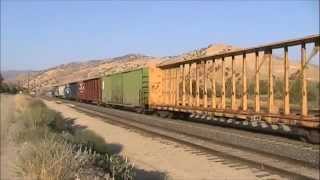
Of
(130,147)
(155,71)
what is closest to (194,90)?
(155,71)

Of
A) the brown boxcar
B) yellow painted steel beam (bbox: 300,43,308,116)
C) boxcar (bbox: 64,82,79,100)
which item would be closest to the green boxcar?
the brown boxcar

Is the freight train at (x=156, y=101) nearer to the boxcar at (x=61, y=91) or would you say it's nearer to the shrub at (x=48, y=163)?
the shrub at (x=48, y=163)

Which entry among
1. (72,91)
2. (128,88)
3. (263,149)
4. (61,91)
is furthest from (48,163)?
(61,91)

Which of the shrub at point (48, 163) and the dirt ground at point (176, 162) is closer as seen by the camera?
the shrub at point (48, 163)

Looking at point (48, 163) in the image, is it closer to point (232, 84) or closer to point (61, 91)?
point (232, 84)

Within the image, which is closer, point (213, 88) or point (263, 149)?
point (263, 149)

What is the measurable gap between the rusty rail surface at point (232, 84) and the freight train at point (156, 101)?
0.55ft

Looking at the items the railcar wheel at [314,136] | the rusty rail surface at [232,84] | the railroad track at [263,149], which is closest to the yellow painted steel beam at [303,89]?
the rusty rail surface at [232,84]

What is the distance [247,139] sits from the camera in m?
19.0

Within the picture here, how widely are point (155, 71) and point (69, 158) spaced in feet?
87.8

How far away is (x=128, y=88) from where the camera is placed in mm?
41156

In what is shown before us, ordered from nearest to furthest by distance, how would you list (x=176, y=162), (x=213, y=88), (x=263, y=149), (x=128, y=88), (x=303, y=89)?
(x=176, y=162)
(x=303, y=89)
(x=263, y=149)
(x=213, y=88)
(x=128, y=88)

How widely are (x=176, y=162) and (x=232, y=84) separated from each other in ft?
27.1

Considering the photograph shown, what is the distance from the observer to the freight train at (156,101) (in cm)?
1805
